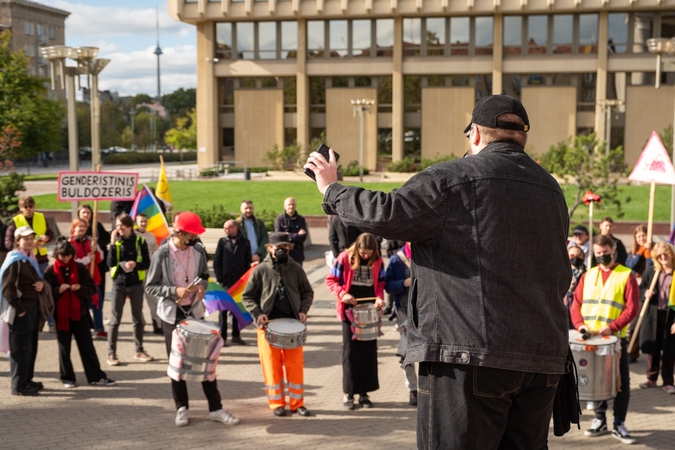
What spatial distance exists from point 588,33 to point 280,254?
54.5 meters

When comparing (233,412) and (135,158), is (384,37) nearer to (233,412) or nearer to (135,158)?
(135,158)

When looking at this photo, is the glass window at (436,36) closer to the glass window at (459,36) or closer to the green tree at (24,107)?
the glass window at (459,36)

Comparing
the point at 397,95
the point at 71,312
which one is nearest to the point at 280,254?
the point at 71,312

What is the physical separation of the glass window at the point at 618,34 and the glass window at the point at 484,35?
813 centimetres

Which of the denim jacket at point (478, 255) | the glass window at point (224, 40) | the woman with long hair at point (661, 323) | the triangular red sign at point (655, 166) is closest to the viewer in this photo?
the denim jacket at point (478, 255)

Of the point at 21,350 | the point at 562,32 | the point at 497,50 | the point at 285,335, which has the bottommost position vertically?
the point at 21,350

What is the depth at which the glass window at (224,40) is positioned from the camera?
63.8 meters

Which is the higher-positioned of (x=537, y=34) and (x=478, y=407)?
(x=537, y=34)

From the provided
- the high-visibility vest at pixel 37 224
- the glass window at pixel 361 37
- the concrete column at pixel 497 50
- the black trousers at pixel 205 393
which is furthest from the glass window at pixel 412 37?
the black trousers at pixel 205 393

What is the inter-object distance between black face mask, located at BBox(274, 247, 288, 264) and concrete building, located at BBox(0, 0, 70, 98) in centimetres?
10434

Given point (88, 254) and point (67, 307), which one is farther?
point (88, 254)

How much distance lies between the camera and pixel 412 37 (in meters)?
61.2

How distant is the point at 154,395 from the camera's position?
9.89 meters

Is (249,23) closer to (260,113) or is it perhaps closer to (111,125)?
(260,113)
